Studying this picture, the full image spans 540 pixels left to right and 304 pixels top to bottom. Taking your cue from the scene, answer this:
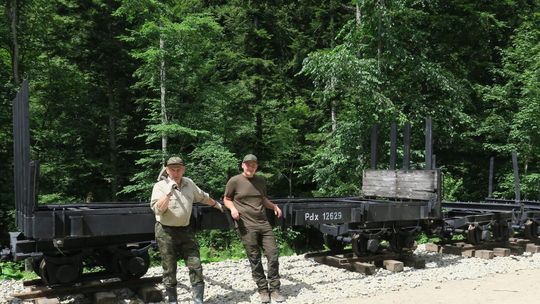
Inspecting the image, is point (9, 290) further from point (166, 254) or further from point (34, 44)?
point (34, 44)

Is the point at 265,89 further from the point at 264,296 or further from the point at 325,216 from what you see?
the point at 264,296

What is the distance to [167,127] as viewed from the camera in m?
17.2

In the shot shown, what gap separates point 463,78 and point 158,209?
18704 mm

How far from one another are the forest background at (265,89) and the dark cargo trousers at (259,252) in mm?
9515

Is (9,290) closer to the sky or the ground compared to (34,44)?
closer to the ground

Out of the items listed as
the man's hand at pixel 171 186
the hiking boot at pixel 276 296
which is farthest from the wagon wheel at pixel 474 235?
the man's hand at pixel 171 186

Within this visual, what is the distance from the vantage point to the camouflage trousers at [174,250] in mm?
6051

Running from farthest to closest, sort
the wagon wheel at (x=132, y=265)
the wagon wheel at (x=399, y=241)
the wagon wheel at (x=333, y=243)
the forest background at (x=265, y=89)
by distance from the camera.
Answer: the forest background at (x=265, y=89) → the wagon wheel at (x=333, y=243) → the wagon wheel at (x=399, y=241) → the wagon wheel at (x=132, y=265)

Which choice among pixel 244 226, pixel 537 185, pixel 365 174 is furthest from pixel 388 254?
pixel 537 185

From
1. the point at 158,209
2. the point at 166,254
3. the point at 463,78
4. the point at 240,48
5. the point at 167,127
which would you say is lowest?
the point at 166,254

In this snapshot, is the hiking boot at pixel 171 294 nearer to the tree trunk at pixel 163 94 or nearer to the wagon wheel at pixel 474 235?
the wagon wheel at pixel 474 235

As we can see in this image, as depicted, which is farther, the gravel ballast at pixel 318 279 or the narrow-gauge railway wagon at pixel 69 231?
the gravel ballast at pixel 318 279

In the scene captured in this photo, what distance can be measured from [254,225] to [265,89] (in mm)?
16913

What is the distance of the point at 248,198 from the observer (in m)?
6.77
